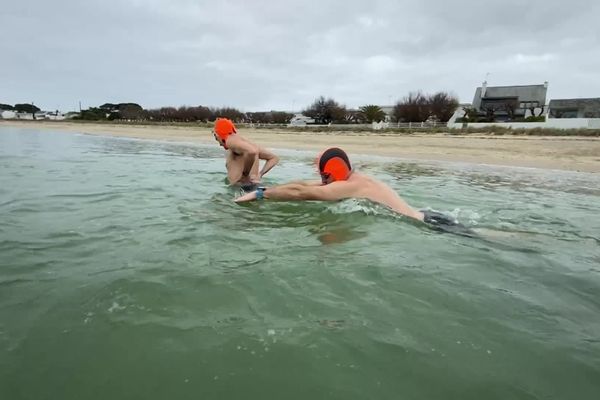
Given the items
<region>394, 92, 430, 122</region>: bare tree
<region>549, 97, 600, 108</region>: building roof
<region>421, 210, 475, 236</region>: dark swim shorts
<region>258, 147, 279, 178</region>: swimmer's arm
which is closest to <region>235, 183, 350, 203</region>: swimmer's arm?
<region>421, 210, 475, 236</region>: dark swim shorts

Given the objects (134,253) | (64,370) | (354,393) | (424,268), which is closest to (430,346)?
(354,393)

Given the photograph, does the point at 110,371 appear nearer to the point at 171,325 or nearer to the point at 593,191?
the point at 171,325

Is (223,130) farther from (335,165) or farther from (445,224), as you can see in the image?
(445,224)

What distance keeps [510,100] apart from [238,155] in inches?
2505

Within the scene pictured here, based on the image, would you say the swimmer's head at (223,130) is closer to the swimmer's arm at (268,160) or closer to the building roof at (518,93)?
the swimmer's arm at (268,160)

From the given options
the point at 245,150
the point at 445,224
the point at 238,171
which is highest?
the point at 245,150

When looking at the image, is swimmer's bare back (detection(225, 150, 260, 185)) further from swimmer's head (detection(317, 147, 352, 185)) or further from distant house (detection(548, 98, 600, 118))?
distant house (detection(548, 98, 600, 118))

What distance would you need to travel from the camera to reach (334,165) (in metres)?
4.82

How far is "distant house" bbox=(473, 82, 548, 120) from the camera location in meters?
56.8

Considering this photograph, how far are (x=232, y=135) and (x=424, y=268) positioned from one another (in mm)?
4662

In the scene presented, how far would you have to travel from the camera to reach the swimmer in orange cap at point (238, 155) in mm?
7098

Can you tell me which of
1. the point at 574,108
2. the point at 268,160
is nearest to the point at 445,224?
the point at 268,160

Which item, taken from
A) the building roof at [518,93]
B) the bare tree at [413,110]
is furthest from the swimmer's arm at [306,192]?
the building roof at [518,93]

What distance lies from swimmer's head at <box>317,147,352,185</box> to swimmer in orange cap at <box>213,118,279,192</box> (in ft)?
8.36
